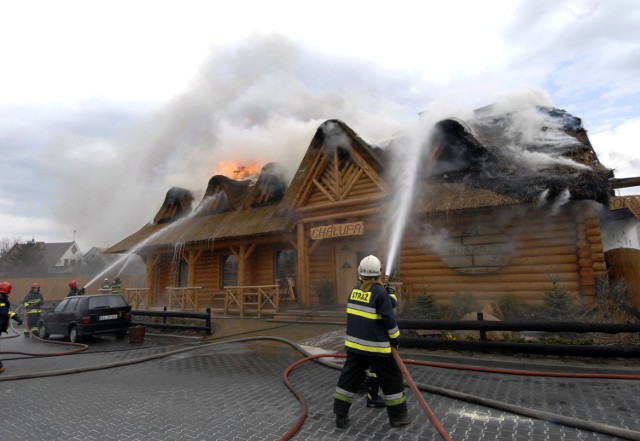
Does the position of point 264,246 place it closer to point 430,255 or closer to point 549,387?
point 430,255

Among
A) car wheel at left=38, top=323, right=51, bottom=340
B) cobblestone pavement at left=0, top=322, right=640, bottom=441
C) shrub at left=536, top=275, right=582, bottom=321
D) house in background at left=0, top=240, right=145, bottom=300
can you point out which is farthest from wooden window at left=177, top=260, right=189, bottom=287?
shrub at left=536, top=275, right=582, bottom=321

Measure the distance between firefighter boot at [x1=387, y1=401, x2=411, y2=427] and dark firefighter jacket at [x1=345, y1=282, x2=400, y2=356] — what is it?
0.54 metres

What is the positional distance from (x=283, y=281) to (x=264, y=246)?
197 centimetres

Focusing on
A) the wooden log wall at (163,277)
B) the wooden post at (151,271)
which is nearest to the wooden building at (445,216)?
the wooden post at (151,271)

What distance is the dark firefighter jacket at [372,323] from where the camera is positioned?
3951 mm

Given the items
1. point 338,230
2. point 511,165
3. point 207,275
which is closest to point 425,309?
point 338,230

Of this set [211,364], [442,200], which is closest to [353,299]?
[211,364]

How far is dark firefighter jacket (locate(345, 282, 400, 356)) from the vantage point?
13.0 feet

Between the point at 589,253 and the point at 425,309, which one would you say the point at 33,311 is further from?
the point at 589,253

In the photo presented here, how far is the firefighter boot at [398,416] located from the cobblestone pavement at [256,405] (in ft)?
0.26

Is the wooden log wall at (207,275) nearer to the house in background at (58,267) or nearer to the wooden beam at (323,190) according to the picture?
the house in background at (58,267)

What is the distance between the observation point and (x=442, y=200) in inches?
425

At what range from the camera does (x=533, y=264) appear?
34.0 feet

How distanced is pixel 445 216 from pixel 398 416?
843 cm
